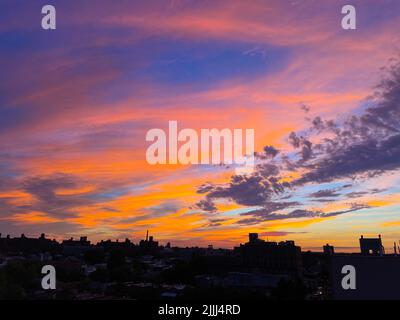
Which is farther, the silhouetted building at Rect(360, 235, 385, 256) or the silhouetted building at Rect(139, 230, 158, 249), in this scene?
the silhouetted building at Rect(139, 230, 158, 249)

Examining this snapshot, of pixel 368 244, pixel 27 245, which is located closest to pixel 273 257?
pixel 368 244

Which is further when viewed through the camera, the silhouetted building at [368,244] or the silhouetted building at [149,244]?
the silhouetted building at [149,244]

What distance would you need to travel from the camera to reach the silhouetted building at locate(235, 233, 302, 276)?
5819 centimetres

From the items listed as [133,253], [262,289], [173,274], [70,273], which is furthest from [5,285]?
[133,253]

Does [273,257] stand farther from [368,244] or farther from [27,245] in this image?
[27,245]

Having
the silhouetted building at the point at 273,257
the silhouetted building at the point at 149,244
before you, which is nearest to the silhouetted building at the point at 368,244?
the silhouetted building at the point at 273,257

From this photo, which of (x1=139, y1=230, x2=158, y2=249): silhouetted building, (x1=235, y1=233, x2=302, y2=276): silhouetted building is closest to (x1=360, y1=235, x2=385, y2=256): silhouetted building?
(x1=235, y1=233, x2=302, y2=276): silhouetted building

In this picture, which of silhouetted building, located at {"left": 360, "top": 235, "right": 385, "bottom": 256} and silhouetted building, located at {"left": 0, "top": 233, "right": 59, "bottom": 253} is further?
silhouetted building, located at {"left": 0, "top": 233, "right": 59, "bottom": 253}

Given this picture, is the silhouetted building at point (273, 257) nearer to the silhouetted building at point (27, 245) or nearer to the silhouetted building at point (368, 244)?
the silhouetted building at point (368, 244)

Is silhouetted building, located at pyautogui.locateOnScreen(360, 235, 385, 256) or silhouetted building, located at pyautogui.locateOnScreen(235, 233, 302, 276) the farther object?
silhouetted building, located at pyautogui.locateOnScreen(235, 233, 302, 276)

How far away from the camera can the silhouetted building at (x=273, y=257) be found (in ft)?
191

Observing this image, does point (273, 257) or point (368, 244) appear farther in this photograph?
point (273, 257)

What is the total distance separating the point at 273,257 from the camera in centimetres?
6125

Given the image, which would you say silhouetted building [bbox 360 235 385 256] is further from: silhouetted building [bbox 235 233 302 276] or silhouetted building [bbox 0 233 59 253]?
silhouetted building [bbox 0 233 59 253]
